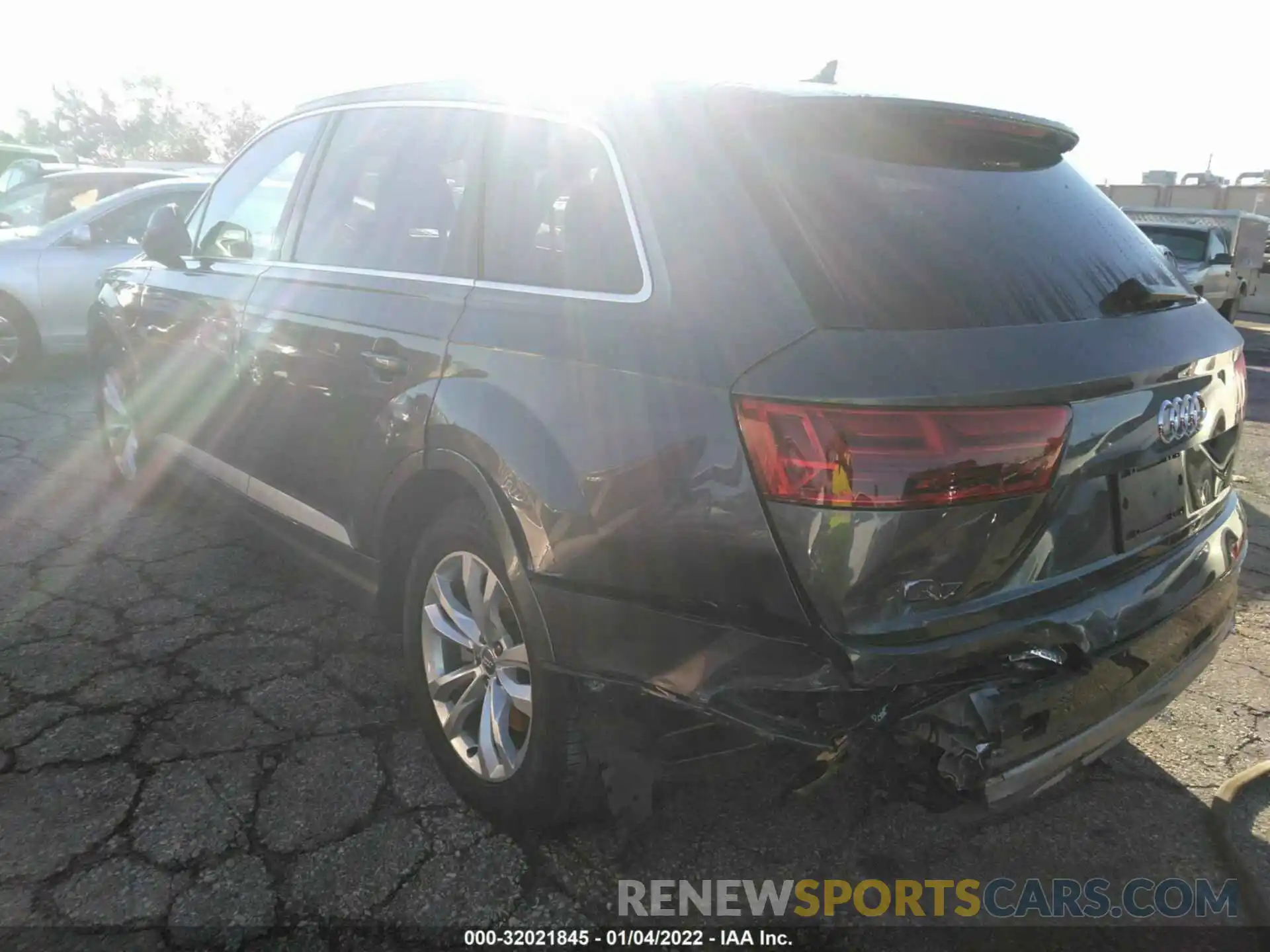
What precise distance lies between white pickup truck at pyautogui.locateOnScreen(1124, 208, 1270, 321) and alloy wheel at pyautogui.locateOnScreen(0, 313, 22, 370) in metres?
11.9

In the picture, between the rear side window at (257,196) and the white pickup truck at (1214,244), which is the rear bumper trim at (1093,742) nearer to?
the rear side window at (257,196)

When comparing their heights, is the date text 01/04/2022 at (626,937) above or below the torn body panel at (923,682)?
below

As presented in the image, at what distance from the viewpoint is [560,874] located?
7.17 ft

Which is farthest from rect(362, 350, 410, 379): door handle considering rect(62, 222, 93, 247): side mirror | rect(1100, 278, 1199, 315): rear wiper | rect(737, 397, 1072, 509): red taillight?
rect(62, 222, 93, 247): side mirror

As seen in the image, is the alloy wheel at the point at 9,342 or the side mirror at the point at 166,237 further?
the alloy wheel at the point at 9,342

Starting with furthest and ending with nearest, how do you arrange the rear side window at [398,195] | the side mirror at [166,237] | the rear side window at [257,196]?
the side mirror at [166,237] < the rear side window at [257,196] < the rear side window at [398,195]

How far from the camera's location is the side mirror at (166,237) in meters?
3.75

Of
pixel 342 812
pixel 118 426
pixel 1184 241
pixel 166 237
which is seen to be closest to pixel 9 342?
→ pixel 118 426

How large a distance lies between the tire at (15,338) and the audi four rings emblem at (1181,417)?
8302 mm

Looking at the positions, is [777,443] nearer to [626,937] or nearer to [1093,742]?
[1093,742]

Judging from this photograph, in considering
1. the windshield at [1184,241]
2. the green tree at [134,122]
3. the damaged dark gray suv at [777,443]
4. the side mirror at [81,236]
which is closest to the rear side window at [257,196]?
the damaged dark gray suv at [777,443]

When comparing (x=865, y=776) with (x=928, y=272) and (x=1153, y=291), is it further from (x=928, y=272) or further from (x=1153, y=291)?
(x=1153, y=291)

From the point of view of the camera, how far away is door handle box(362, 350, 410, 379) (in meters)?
2.44

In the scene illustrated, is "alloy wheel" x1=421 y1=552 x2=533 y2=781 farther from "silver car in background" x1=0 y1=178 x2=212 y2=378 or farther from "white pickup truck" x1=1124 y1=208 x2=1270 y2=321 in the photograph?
"white pickup truck" x1=1124 y1=208 x2=1270 y2=321
